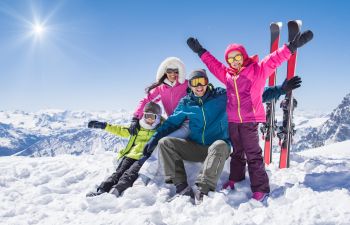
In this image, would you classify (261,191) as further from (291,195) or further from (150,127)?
(150,127)

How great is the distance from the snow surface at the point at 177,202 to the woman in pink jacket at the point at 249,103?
37 cm

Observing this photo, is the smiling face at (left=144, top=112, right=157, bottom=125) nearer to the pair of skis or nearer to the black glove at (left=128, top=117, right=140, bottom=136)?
the black glove at (left=128, top=117, right=140, bottom=136)

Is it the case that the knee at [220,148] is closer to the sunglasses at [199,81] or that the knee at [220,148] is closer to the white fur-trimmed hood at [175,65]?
the sunglasses at [199,81]

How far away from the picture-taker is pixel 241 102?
5.39 m

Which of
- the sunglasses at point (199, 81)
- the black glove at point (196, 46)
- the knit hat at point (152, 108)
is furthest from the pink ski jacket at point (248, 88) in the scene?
the knit hat at point (152, 108)

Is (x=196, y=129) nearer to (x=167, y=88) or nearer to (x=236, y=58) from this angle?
(x=236, y=58)

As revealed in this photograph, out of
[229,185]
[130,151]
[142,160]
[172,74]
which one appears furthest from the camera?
[172,74]

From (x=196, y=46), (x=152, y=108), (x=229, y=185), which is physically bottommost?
(x=229, y=185)

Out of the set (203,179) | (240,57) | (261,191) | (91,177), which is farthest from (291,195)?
(91,177)

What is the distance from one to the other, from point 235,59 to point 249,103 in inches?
30.3

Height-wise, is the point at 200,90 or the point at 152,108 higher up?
the point at 200,90

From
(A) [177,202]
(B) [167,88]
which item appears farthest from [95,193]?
(B) [167,88]

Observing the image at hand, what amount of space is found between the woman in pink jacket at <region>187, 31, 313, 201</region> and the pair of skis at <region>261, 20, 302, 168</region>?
1.58 meters

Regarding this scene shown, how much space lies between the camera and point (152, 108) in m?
7.06
